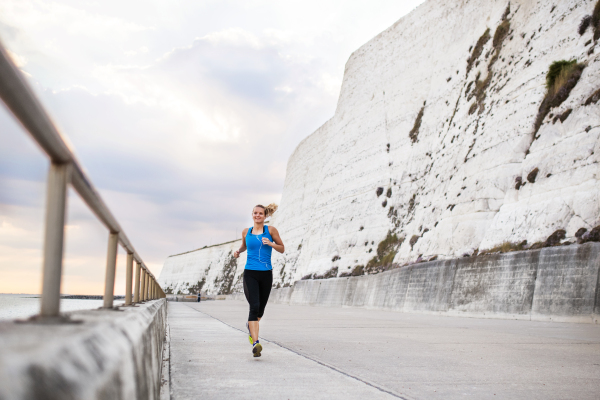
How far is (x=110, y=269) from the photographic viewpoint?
10.9ft

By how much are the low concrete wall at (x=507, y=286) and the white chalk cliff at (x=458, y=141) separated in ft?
4.23

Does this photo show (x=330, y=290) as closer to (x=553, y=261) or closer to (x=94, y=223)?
(x=553, y=261)

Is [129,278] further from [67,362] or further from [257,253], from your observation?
[67,362]

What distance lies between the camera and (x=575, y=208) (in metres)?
14.9

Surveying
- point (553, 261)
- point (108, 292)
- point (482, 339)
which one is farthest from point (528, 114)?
point (108, 292)

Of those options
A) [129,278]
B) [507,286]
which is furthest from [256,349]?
[507,286]

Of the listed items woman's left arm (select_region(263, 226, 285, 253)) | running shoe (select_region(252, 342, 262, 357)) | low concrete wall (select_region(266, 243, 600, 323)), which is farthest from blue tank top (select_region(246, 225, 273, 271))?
low concrete wall (select_region(266, 243, 600, 323))

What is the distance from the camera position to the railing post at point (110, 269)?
321 centimetres

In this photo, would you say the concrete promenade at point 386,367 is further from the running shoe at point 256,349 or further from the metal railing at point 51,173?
the metal railing at point 51,173

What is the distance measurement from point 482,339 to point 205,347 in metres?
4.26

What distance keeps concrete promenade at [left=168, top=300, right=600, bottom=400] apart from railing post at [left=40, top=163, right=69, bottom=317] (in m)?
2.27

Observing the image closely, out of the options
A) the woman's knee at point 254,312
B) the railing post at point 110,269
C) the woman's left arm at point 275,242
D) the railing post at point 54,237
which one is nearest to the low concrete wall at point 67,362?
the railing post at point 54,237

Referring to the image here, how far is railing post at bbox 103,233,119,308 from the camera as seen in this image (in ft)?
10.5

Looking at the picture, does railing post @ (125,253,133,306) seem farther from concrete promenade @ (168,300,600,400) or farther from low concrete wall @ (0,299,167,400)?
low concrete wall @ (0,299,167,400)
